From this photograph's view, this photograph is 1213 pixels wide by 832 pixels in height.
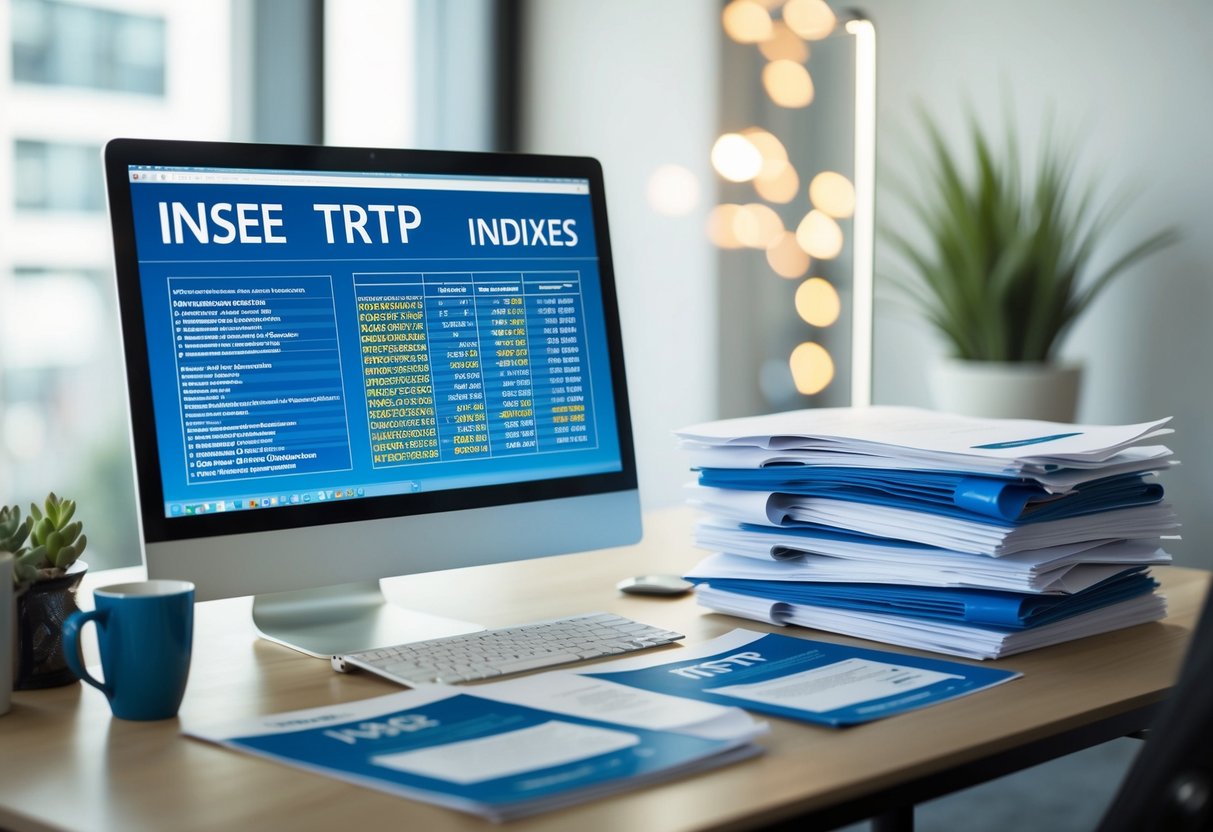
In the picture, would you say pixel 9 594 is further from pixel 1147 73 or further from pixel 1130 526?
pixel 1147 73

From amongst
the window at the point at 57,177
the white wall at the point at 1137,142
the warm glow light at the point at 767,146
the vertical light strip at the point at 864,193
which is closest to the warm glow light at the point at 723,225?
the warm glow light at the point at 767,146

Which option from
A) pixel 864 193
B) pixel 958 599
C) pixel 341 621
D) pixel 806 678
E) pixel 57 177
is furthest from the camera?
pixel 57 177

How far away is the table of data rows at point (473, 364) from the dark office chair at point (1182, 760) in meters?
0.71

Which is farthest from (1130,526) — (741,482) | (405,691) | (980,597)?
(405,691)

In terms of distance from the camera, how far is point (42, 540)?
103cm

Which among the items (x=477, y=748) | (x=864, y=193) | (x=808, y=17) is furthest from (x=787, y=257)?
(x=477, y=748)

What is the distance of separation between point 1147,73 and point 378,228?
239cm

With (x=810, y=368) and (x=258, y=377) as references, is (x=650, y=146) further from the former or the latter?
(x=258, y=377)

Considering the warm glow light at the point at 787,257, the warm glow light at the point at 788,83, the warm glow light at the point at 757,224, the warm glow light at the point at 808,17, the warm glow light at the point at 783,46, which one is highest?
the warm glow light at the point at 808,17

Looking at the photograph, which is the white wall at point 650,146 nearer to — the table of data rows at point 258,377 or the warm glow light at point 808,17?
the warm glow light at point 808,17

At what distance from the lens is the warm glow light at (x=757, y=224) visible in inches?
134

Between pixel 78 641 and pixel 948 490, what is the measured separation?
71 cm

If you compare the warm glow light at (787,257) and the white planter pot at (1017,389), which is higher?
the warm glow light at (787,257)

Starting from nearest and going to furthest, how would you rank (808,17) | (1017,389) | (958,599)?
(958,599) → (1017,389) → (808,17)
